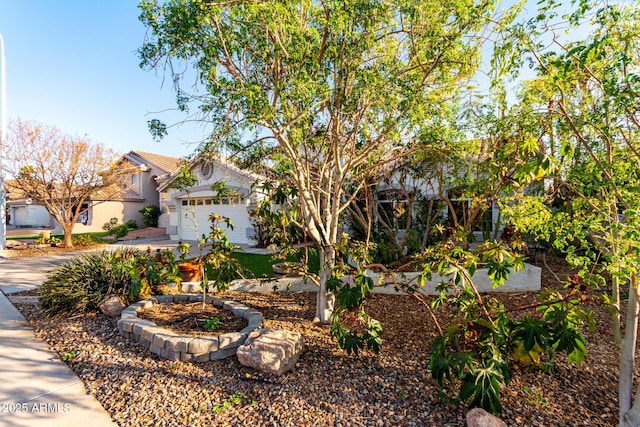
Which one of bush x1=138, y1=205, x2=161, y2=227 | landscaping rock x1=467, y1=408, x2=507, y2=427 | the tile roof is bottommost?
landscaping rock x1=467, y1=408, x2=507, y2=427

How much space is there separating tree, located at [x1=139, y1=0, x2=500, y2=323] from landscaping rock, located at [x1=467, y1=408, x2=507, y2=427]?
2734 mm

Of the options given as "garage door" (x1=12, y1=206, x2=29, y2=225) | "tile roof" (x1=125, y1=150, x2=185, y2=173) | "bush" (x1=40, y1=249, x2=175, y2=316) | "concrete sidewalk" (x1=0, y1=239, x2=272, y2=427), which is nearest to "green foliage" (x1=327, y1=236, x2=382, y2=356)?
"concrete sidewalk" (x1=0, y1=239, x2=272, y2=427)

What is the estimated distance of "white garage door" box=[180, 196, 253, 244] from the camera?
1704cm

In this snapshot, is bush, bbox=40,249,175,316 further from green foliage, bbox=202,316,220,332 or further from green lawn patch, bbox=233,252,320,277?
green lawn patch, bbox=233,252,320,277

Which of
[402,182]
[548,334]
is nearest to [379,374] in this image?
[548,334]

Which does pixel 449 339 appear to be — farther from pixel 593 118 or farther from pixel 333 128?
pixel 333 128

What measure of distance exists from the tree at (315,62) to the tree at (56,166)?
47.9 feet

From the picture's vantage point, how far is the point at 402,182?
9352 mm

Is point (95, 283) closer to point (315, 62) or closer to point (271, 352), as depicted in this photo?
point (271, 352)

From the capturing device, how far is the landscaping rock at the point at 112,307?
18.9 ft

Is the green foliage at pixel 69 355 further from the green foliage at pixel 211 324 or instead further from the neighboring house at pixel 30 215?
the neighboring house at pixel 30 215

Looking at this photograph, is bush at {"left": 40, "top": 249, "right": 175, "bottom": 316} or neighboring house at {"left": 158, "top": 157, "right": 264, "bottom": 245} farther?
neighboring house at {"left": 158, "top": 157, "right": 264, "bottom": 245}

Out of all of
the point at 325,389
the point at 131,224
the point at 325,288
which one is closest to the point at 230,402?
the point at 325,389

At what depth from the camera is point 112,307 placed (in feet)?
18.9
